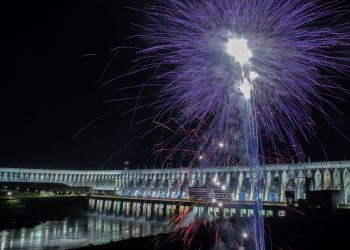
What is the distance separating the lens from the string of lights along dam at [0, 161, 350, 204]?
69406 mm

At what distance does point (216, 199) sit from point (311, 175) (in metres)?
24.9

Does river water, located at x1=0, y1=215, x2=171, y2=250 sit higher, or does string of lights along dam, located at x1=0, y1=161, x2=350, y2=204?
string of lights along dam, located at x1=0, y1=161, x2=350, y2=204

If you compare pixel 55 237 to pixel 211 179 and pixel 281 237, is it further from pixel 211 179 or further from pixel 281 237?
pixel 211 179

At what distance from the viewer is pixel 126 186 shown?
4899 inches

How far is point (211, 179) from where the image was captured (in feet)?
315

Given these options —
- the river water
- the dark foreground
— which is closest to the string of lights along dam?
the dark foreground

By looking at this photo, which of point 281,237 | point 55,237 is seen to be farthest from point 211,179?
point 281,237

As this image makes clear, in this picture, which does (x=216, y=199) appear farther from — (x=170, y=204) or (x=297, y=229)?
(x=297, y=229)

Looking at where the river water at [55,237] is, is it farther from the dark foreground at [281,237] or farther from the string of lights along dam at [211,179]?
the string of lights along dam at [211,179]

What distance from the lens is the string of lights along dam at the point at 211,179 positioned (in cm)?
6941

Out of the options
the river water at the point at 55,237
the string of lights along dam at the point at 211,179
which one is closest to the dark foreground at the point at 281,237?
the string of lights along dam at the point at 211,179

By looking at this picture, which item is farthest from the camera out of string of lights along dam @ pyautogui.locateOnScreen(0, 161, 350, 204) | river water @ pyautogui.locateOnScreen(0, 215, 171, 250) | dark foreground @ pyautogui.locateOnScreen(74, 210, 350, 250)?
string of lights along dam @ pyautogui.locateOnScreen(0, 161, 350, 204)

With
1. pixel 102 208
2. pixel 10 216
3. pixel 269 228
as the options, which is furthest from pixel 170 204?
pixel 269 228

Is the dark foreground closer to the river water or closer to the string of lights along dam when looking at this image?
the string of lights along dam
